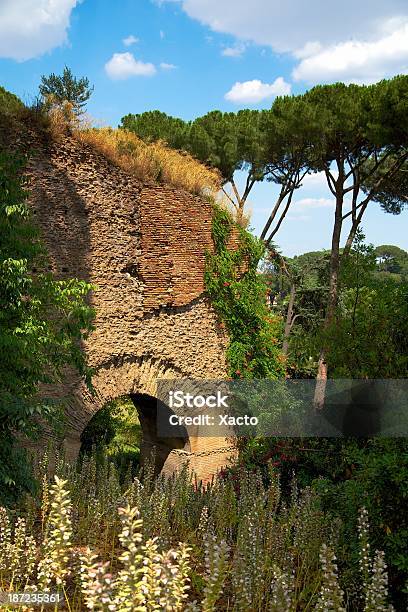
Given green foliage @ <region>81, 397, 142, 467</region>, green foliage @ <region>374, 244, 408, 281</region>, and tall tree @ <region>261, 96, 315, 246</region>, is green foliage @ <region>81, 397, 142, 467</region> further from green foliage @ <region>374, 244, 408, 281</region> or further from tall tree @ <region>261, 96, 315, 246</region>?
green foliage @ <region>374, 244, 408, 281</region>

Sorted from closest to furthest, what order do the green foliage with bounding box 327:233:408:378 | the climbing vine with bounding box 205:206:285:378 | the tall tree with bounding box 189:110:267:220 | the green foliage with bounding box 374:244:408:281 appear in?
1. the green foliage with bounding box 327:233:408:378
2. the climbing vine with bounding box 205:206:285:378
3. the tall tree with bounding box 189:110:267:220
4. the green foliage with bounding box 374:244:408:281

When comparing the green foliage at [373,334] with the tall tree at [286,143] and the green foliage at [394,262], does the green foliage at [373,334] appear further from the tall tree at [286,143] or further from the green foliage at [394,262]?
the green foliage at [394,262]

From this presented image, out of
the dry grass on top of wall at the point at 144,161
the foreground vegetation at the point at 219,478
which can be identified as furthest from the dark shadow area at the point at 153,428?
the dry grass on top of wall at the point at 144,161

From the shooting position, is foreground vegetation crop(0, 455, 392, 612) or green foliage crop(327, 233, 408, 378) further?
green foliage crop(327, 233, 408, 378)

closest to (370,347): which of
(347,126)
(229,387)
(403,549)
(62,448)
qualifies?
(403,549)

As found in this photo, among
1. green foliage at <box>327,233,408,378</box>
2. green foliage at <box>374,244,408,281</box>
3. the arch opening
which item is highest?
green foliage at <box>374,244,408,281</box>

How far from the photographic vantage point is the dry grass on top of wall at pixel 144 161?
32.4 ft

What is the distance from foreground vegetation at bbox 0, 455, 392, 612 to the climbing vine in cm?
464

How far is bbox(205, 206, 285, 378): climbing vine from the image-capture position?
11.1 meters

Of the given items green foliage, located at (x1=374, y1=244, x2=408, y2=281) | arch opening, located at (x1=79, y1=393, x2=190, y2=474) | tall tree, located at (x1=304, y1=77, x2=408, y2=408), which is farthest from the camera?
green foliage, located at (x1=374, y1=244, x2=408, y2=281)

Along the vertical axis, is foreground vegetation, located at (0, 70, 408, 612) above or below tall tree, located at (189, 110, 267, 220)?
below

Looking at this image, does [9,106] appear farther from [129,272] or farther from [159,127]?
[159,127]

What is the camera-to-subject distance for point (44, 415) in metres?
5.50

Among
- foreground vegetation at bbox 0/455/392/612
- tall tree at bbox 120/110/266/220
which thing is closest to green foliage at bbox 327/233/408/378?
foreground vegetation at bbox 0/455/392/612
